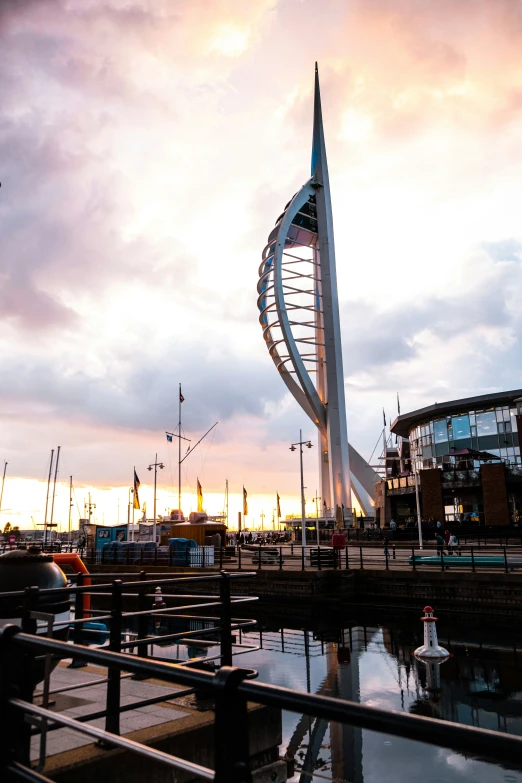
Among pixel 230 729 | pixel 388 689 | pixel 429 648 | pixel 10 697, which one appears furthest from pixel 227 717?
pixel 429 648

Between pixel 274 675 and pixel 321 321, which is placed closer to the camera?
pixel 274 675

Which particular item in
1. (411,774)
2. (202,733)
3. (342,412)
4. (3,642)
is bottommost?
(411,774)

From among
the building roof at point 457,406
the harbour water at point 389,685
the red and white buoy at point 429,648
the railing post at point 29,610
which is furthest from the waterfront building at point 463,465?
the railing post at point 29,610

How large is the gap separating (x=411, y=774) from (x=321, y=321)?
62.2m

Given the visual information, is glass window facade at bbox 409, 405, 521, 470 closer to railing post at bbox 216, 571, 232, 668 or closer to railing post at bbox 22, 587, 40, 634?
railing post at bbox 216, 571, 232, 668

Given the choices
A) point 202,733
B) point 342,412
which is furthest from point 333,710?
point 342,412

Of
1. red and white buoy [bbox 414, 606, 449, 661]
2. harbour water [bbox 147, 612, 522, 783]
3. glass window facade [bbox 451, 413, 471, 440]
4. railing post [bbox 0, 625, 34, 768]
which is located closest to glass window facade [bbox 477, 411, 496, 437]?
glass window facade [bbox 451, 413, 471, 440]

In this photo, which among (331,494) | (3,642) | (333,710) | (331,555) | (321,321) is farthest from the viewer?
(321,321)

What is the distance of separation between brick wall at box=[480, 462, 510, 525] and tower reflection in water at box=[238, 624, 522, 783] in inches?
1377

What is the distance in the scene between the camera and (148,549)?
34.6 meters

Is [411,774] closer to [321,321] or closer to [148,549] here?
[148,549]

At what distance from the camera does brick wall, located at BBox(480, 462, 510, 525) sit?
51031mm

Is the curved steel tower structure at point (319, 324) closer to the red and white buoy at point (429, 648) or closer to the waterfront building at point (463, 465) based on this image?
the waterfront building at point (463, 465)

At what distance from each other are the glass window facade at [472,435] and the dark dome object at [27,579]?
5511 centimetres
